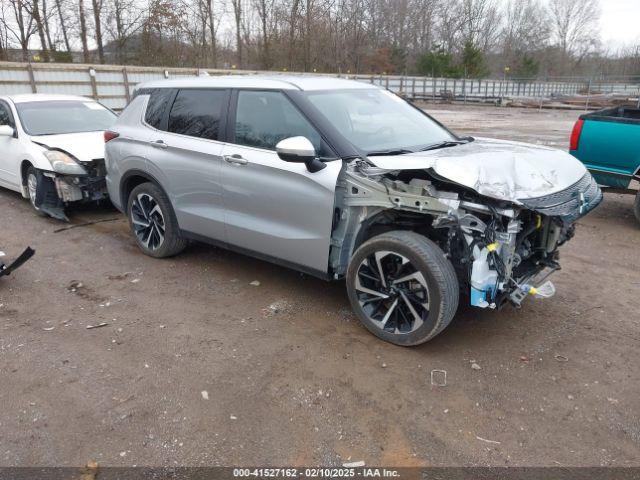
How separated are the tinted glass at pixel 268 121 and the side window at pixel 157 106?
109 centimetres

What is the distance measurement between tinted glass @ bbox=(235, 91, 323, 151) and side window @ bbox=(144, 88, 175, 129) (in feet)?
3.58

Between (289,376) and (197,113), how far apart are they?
2.66m

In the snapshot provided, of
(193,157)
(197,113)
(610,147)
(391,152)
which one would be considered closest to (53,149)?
(197,113)

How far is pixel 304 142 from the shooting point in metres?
3.60

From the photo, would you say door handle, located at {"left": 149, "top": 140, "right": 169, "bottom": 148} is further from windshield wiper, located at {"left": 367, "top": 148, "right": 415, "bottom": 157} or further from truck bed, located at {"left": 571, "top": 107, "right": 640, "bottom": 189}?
truck bed, located at {"left": 571, "top": 107, "right": 640, "bottom": 189}

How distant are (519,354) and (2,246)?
5.70m

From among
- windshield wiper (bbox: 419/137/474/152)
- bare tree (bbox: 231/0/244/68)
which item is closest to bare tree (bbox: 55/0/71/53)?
bare tree (bbox: 231/0/244/68)

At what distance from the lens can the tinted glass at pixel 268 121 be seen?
398cm

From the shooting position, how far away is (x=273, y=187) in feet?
13.3

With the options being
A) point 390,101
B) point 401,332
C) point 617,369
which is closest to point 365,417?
point 401,332

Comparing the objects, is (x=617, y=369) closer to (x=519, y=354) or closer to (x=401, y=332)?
(x=519, y=354)

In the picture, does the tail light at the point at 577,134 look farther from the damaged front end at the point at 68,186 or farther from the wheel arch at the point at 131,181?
the damaged front end at the point at 68,186

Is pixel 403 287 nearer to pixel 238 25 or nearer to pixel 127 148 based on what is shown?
pixel 127 148

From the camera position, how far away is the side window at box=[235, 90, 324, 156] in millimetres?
3979
